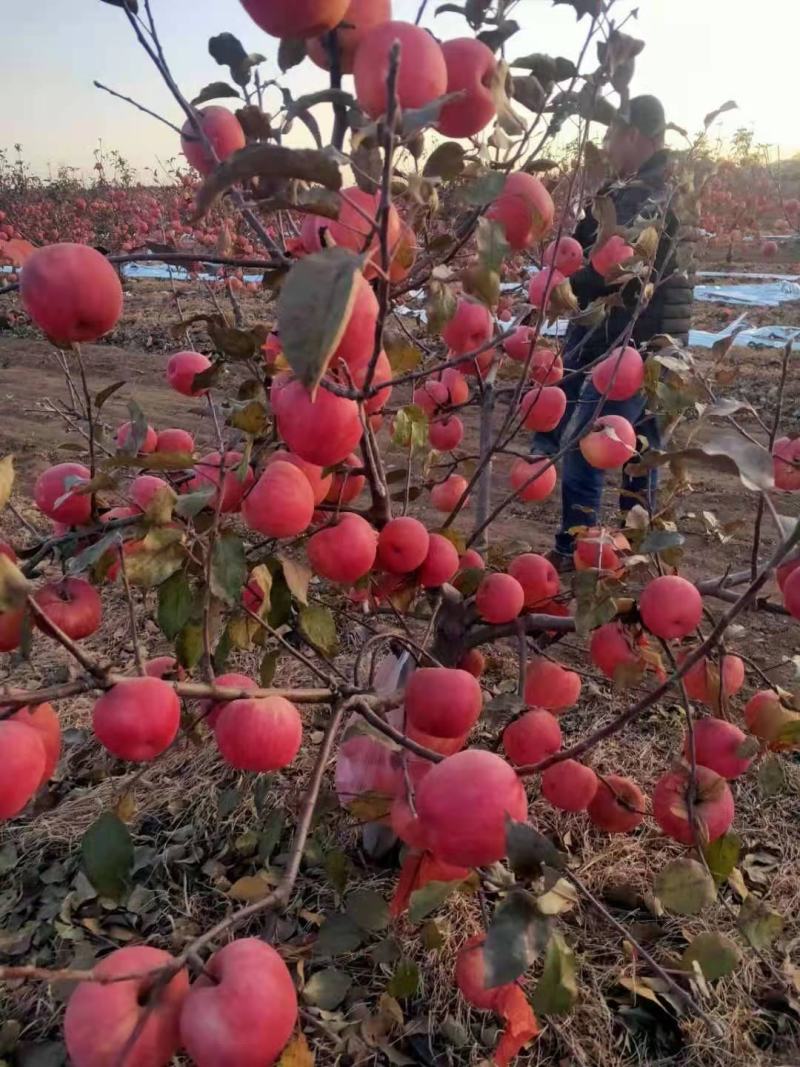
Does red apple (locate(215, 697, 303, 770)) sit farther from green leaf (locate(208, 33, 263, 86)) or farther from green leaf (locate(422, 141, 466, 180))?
green leaf (locate(208, 33, 263, 86))

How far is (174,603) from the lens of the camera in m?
1.22

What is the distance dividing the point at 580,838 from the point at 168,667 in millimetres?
1277

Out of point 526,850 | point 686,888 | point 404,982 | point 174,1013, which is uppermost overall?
point 526,850

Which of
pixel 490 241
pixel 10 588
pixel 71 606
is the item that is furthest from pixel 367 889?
pixel 490 241

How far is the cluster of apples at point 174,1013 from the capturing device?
738 mm

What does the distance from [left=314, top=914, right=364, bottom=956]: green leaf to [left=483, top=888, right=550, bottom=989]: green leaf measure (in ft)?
2.08

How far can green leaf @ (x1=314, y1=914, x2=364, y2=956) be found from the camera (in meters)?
1.30

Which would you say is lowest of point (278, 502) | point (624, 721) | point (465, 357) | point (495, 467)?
point (495, 467)

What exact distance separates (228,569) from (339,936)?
65 cm

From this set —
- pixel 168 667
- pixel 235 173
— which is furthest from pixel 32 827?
pixel 235 173

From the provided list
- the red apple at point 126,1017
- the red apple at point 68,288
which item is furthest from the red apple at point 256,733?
the red apple at point 68,288

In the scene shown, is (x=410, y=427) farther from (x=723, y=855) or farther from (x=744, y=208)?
(x=744, y=208)

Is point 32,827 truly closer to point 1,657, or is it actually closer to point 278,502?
point 1,657

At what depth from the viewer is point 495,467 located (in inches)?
213
